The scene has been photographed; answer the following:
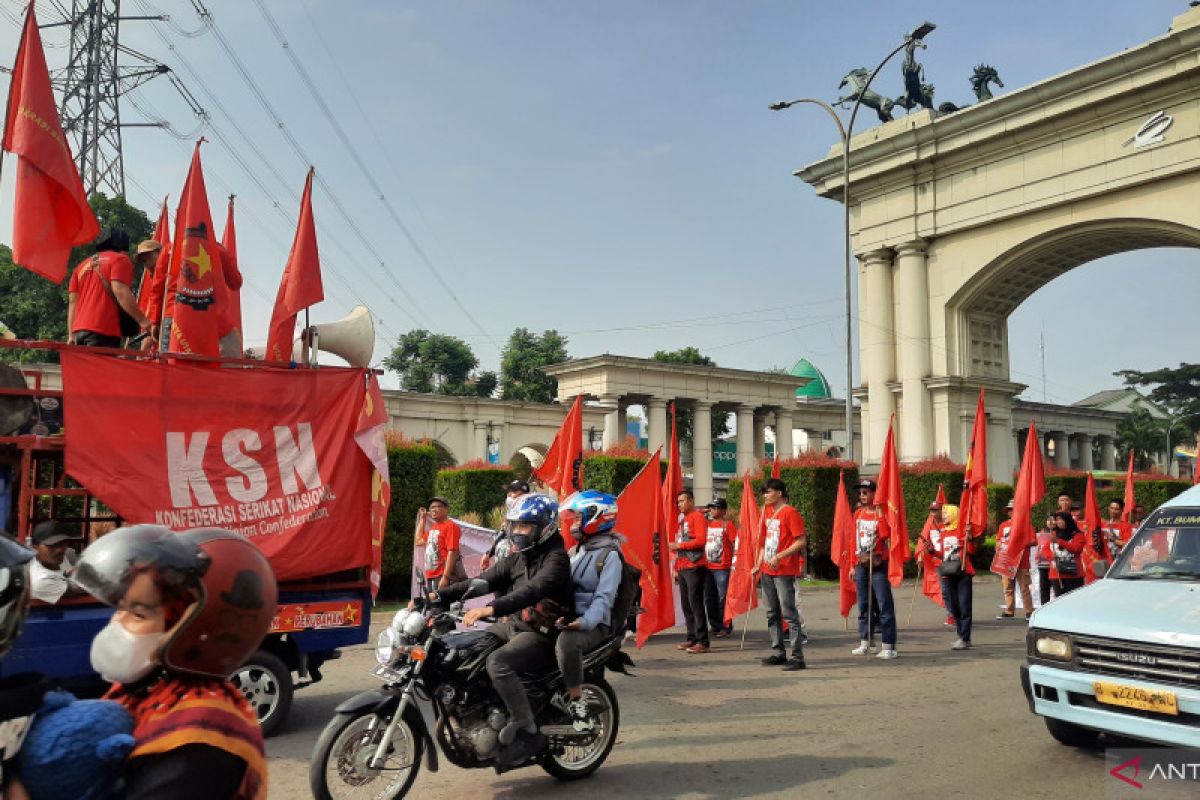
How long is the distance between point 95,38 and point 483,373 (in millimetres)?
29455

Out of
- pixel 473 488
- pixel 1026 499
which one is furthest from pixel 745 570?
pixel 473 488

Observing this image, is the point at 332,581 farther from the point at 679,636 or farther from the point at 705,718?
the point at 679,636

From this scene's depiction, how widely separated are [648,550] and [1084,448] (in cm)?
6803

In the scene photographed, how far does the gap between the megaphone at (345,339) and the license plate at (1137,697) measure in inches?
251

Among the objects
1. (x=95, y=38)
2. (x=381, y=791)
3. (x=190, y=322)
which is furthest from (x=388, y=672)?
(x=95, y=38)

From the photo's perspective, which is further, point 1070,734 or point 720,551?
point 720,551

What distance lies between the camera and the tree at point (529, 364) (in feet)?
197

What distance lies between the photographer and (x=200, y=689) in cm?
209

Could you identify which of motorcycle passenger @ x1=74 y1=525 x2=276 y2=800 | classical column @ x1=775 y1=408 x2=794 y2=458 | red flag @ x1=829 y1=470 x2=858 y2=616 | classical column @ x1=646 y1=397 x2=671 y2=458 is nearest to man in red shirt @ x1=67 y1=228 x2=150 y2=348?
motorcycle passenger @ x1=74 y1=525 x2=276 y2=800

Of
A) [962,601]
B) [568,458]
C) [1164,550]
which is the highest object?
[568,458]

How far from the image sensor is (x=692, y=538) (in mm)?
12695

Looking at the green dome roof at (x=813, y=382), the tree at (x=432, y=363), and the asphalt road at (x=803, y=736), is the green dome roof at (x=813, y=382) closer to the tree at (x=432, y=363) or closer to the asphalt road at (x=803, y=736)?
the tree at (x=432, y=363)

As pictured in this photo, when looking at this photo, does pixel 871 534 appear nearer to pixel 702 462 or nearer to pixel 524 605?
pixel 524 605

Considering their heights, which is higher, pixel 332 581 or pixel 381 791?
pixel 332 581
